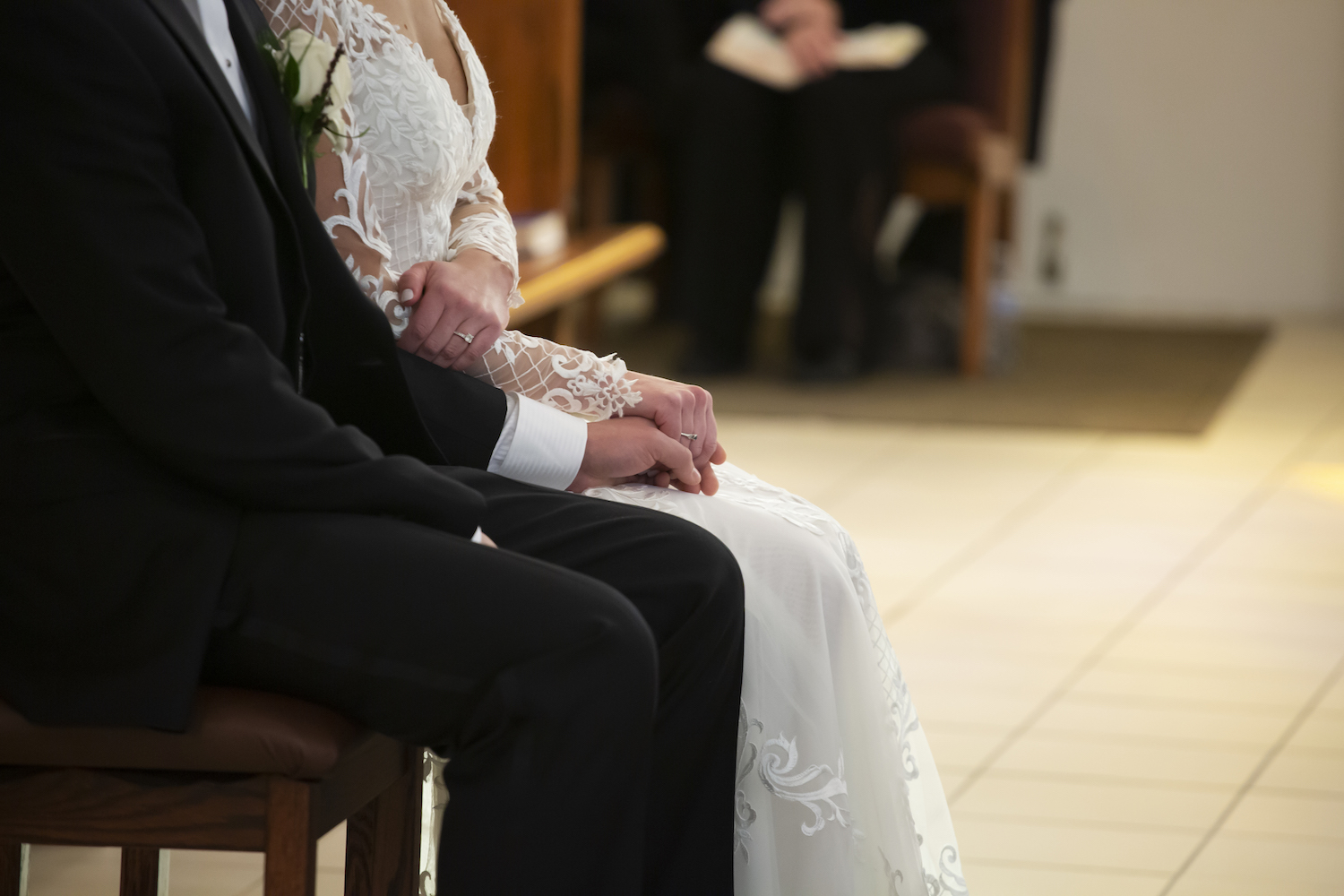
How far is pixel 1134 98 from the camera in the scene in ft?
22.4

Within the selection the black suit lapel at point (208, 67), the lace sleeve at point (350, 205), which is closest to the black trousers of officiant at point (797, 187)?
the lace sleeve at point (350, 205)

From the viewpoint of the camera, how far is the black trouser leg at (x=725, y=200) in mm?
5125

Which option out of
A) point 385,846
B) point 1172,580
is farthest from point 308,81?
point 1172,580

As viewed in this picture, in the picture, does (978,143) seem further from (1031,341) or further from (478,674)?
(478,674)

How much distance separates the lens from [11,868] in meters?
1.41

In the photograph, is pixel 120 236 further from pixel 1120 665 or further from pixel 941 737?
pixel 1120 665

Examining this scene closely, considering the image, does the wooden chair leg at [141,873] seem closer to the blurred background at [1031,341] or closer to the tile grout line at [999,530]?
the blurred background at [1031,341]

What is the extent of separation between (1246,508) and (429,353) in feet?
8.70

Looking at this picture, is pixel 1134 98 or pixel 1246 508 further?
pixel 1134 98

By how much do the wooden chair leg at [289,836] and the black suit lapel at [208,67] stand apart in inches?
17.2

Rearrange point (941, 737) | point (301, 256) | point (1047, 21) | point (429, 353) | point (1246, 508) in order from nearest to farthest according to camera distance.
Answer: point (301, 256), point (429, 353), point (941, 737), point (1246, 508), point (1047, 21)

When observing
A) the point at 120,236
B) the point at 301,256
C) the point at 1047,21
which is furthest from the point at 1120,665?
the point at 1047,21

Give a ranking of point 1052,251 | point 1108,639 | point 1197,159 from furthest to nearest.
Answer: point 1052,251, point 1197,159, point 1108,639

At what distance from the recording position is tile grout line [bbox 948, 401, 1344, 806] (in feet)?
8.06
